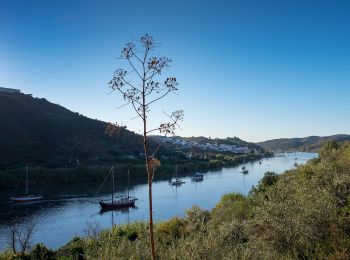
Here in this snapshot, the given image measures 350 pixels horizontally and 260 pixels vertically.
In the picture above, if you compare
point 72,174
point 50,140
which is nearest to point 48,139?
point 50,140

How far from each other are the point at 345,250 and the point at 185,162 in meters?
81.9

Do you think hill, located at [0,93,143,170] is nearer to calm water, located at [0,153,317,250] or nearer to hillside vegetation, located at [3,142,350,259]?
calm water, located at [0,153,317,250]

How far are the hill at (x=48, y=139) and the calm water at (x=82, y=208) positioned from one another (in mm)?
10194

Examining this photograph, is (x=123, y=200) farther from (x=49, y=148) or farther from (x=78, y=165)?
(x=49, y=148)

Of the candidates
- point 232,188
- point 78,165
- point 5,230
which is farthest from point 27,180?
point 232,188

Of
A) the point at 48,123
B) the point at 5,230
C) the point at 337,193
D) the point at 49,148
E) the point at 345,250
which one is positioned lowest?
the point at 5,230

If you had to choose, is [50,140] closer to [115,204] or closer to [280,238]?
[115,204]

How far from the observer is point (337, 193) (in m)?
13.6

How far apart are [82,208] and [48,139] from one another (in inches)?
1487

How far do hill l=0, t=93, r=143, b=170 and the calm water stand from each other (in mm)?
10194

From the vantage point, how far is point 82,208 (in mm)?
42375

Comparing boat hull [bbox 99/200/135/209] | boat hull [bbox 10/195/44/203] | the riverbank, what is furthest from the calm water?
the riverbank

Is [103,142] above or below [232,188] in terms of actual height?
above

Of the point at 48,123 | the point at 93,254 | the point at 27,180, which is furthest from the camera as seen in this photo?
the point at 48,123
